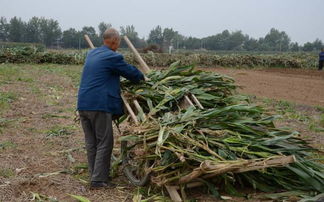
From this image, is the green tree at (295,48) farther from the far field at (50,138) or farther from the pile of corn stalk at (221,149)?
the pile of corn stalk at (221,149)

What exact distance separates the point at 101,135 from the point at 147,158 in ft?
2.21

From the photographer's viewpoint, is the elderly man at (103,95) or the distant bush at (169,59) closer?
the elderly man at (103,95)

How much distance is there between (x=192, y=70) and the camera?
4.67 m

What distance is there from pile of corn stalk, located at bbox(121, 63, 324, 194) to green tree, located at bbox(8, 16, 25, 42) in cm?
5609

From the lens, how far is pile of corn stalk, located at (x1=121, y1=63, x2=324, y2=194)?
329 cm

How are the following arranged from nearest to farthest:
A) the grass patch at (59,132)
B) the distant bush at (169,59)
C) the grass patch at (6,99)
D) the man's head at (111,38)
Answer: the man's head at (111,38), the grass patch at (59,132), the grass patch at (6,99), the distant bush at (169,59)

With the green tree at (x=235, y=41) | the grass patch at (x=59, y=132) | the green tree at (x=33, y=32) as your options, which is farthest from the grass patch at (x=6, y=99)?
the green tree at (x=235, y=41)

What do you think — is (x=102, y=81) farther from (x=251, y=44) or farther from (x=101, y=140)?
(x=251, y=44)

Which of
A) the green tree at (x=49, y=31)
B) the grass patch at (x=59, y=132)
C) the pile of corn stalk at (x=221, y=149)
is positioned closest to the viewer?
the pile of corn stalk at (x=221, y=149)

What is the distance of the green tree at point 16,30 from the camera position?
186 ft

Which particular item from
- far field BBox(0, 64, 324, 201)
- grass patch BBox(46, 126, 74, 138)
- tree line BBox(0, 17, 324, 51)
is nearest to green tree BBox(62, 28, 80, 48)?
tree line BBox(0, 17, 324, 51)

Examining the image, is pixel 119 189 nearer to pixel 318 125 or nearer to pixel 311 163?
pixel 311 163

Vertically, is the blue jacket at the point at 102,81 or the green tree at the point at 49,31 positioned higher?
the green tree at the point at 49,31

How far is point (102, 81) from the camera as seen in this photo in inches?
152
